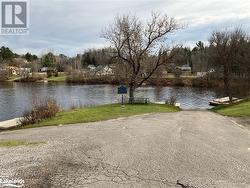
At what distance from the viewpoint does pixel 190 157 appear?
31.5 ft

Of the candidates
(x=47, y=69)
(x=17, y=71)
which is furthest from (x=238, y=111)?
(x=47, y=69)

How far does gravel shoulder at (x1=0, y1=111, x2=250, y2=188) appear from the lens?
→ 24.5 ft

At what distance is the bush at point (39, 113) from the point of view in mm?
21641

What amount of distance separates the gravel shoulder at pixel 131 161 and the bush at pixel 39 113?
8.97m

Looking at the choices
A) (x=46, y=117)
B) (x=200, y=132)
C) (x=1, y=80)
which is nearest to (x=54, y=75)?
(x=1, y=80)

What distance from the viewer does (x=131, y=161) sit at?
9.07 meters

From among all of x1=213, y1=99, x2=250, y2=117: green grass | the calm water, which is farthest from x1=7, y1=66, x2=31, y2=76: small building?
x1=213, y1=99, x2=250, y2=117: green grass

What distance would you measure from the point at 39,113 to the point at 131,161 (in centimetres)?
1416

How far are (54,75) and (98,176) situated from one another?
401ft

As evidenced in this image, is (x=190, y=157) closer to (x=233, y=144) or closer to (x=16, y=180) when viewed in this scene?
(x=233, y=144)

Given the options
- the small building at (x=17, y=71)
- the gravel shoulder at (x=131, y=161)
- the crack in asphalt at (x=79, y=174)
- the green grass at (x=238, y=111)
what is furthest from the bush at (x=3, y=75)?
the crack in asphalt at (x=79, y=174)

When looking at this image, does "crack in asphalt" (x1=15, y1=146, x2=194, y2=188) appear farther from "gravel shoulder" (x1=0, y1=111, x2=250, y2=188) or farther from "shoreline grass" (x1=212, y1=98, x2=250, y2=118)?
"shoreline grass" (x1=212, y1=98, x2=250, y2=118)

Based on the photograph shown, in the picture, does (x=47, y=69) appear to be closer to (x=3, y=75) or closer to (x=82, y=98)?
(x=3, y=75)

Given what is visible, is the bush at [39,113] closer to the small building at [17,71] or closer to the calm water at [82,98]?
the calm water at [82,98]
